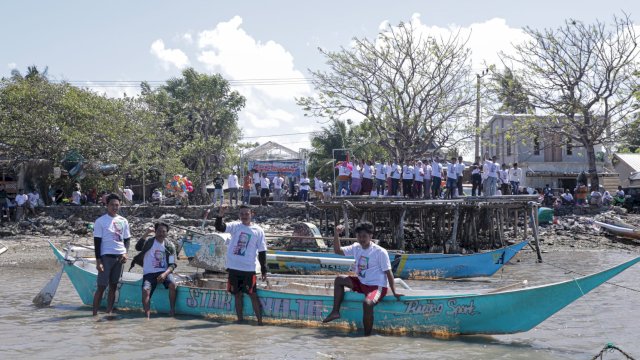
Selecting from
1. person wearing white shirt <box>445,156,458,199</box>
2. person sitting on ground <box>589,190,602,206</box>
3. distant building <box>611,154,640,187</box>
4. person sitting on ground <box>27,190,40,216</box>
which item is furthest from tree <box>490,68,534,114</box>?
person sitting on ground <box>27,190,40,216</box>

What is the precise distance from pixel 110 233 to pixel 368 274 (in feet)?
13.1

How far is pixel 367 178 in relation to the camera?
86.3ft

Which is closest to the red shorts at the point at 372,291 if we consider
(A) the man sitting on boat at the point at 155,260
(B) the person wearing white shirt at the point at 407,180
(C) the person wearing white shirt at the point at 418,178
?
(A) the man sitting on boat at the point at 155,260

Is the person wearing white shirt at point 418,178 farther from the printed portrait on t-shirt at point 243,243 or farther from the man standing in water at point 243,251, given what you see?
the printed portrait on t-shirt at point 243,243

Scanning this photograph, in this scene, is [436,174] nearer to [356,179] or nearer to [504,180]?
[356,179]

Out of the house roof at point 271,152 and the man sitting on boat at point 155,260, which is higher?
the house roof at point 271,152

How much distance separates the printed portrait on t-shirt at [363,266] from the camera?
10.1 meters

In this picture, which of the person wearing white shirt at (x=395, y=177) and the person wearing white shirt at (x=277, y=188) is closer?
the person wearing white shirt at (x=395, y=177)

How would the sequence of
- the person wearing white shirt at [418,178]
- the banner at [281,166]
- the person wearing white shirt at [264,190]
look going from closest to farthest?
the person wearing white shirt at [418,178] → the person wearing white shirt at [264,190] → the banner at [281,166]

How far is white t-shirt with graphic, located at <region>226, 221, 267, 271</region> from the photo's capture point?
10656 millimetres

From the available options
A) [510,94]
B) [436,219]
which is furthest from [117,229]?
[510,94]

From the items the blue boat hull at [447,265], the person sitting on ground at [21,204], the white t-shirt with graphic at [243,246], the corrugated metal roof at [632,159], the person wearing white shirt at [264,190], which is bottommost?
the blue boat hull at [447,265]

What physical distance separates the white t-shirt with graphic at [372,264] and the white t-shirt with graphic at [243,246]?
1.44 metres

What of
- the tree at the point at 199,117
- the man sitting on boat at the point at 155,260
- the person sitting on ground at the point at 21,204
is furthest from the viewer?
the tree at the point at 199,117
